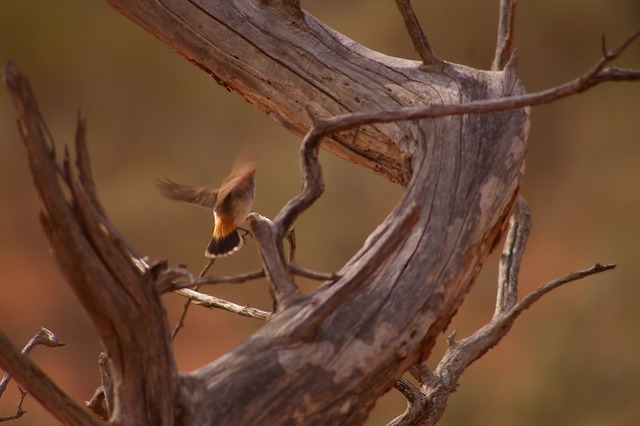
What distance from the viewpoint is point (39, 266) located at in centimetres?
513

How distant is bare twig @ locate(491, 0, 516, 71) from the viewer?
167 cm

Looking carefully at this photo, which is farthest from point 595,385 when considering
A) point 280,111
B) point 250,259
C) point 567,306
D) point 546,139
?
point 280,111

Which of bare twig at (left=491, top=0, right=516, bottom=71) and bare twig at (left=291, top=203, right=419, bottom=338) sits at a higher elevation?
bare twig at (left=491, top=0, right=516, bottom=71)

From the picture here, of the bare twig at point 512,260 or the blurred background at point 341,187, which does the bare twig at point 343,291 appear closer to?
the bare twig at point 512,260

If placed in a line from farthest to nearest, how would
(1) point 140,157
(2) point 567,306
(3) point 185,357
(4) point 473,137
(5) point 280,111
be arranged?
(1) point 140,157 < (3) point 185,357 < (2) point 567,306 < (5) point 280,111 < (4) point 473,137

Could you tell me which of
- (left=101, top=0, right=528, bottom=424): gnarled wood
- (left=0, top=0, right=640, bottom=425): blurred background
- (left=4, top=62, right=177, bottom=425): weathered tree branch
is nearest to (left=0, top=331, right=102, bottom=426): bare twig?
(left=4, top=62, right=177, bottom=425): weathered tree branch

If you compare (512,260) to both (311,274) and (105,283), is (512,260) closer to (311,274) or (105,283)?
(311,274)

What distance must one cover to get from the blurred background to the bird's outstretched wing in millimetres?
2929

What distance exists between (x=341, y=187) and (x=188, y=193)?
3.38 meters

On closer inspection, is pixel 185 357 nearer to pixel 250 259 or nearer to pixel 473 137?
pixel 250 259

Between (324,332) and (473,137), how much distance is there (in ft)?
1.59

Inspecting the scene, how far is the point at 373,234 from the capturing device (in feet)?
4.17

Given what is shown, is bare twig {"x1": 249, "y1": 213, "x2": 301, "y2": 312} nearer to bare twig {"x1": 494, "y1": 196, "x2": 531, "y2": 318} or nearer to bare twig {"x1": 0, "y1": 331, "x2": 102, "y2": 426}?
bare twig {"x1": 0, "y1": 331, "x2": 102, "y2": 426}

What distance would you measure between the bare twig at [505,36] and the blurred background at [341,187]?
285 cm
